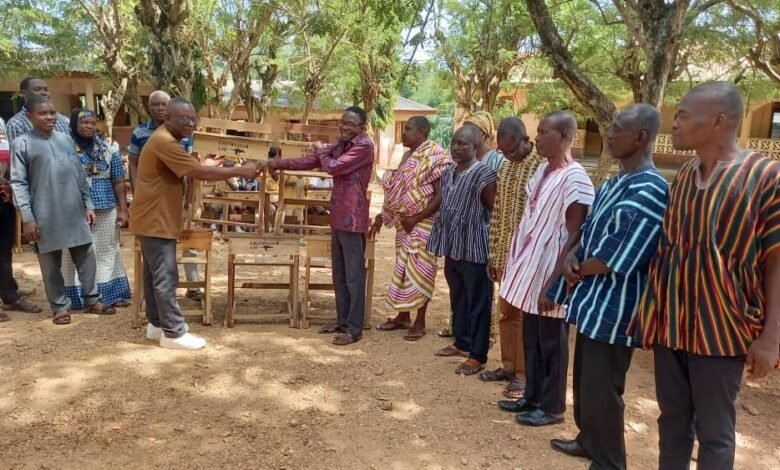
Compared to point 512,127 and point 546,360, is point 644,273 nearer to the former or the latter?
point 546,360

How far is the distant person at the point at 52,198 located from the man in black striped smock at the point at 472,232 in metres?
3.08

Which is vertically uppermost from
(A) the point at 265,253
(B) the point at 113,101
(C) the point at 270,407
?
(B) the point at 113,101

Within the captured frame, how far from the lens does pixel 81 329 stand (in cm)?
499

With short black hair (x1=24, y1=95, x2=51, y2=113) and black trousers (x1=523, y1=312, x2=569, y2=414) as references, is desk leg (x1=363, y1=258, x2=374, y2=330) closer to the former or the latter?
black trousers (x1=523, y1=312, x2=569, y2=414)

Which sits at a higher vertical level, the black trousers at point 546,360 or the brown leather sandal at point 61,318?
the black trousers at point 546,360

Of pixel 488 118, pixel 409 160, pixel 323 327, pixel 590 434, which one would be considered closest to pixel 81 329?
pixel 323 327

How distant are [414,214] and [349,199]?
1.74 feet

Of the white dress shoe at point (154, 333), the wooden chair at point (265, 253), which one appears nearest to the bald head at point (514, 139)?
the wooden chair at point (265, 253)

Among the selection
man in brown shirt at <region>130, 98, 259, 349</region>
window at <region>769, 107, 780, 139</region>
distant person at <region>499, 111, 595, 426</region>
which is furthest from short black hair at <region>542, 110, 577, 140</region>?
window at <region>769, 107, 780, 139</region>

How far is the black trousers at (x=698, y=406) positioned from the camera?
2211mm

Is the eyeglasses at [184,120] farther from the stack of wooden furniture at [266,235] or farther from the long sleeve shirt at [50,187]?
the long sleeve shirt at [50,187]

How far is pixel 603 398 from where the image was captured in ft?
8.79

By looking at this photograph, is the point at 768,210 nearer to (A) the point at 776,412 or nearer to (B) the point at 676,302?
(B) the point at 676,302

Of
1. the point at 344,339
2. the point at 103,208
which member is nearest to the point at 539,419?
the point at 344,339
